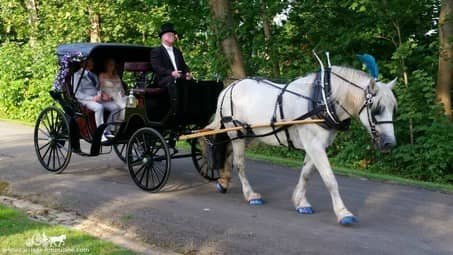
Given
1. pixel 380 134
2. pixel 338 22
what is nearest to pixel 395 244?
pixel 380 134

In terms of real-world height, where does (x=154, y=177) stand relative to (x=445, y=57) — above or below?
below

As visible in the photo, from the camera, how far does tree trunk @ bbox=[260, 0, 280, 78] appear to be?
15938 millimetres

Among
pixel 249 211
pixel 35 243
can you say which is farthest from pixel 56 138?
pixel 35 243

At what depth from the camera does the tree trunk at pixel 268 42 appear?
52.3 ft

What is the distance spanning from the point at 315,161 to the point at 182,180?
A: 3.24 m

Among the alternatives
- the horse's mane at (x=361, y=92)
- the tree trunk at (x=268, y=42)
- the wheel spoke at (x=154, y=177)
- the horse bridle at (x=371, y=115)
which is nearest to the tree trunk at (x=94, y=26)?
the tree trunk at (x=268, y=42)

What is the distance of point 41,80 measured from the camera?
69.8 feet

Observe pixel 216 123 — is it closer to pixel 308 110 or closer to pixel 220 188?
pixel 220 188

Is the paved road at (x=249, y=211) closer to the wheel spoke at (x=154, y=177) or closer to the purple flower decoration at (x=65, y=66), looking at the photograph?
the wheel spoke at (x=154, y=177)

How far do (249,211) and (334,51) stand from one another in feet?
25.3

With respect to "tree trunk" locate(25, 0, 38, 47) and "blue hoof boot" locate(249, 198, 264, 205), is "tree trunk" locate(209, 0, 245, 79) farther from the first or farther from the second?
"tree trunk" locate(25, 0, 38, 47)

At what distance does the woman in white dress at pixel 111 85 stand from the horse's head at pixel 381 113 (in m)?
4.62

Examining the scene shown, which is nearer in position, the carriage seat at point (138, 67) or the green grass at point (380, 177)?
the carriage seat at point (138, 67)

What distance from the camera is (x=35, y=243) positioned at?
19.6 ft
